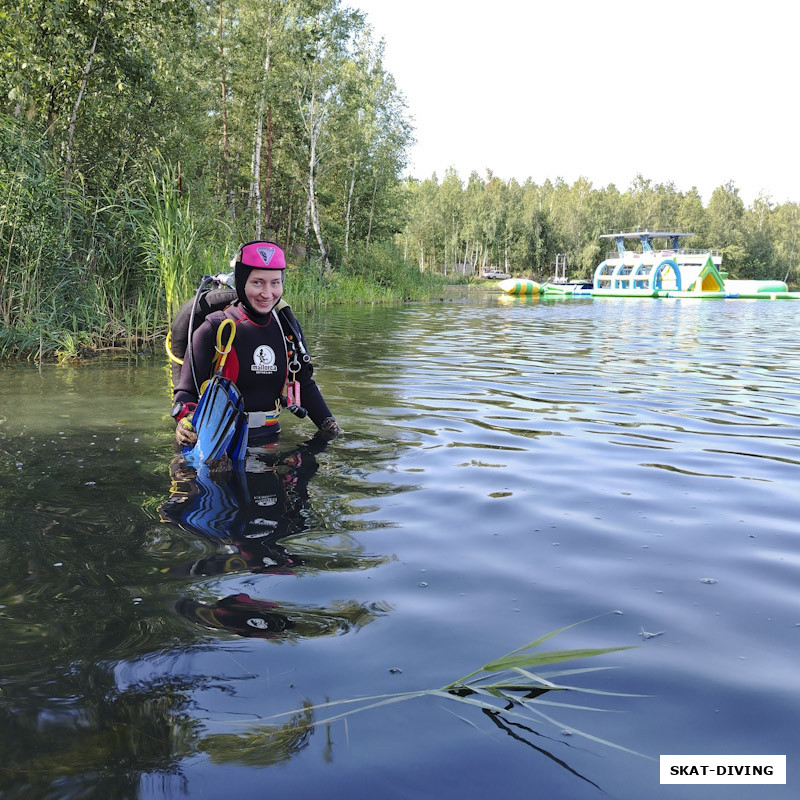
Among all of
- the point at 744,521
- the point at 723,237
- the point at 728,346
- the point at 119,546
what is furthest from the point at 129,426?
the point at 723,237

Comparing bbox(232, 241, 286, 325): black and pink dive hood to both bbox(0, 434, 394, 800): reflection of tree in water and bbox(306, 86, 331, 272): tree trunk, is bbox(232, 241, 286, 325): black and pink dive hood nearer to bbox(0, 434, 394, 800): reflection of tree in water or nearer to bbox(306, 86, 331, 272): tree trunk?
bbox(0, 434, 394, 800): reflection of tree in water

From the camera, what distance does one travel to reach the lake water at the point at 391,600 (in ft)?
6.37

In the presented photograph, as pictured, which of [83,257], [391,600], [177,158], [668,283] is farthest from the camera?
[668,283]

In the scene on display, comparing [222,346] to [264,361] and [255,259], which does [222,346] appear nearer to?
[264,361]

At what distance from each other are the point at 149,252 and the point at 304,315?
33.3 feet

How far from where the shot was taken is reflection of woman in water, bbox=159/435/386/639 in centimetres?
275

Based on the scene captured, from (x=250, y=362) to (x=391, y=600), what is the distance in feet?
9.04

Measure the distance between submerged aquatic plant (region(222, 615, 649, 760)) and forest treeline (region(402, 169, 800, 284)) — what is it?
265ft

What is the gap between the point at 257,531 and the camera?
3.82 meters

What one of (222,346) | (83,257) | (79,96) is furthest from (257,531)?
(79,96)

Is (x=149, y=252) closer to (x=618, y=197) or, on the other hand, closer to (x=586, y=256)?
(x=586, y=256)

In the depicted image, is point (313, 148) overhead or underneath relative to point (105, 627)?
overhead

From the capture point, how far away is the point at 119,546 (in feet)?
11.6

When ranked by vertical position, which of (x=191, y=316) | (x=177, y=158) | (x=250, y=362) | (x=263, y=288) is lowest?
(x=250, y=362)
